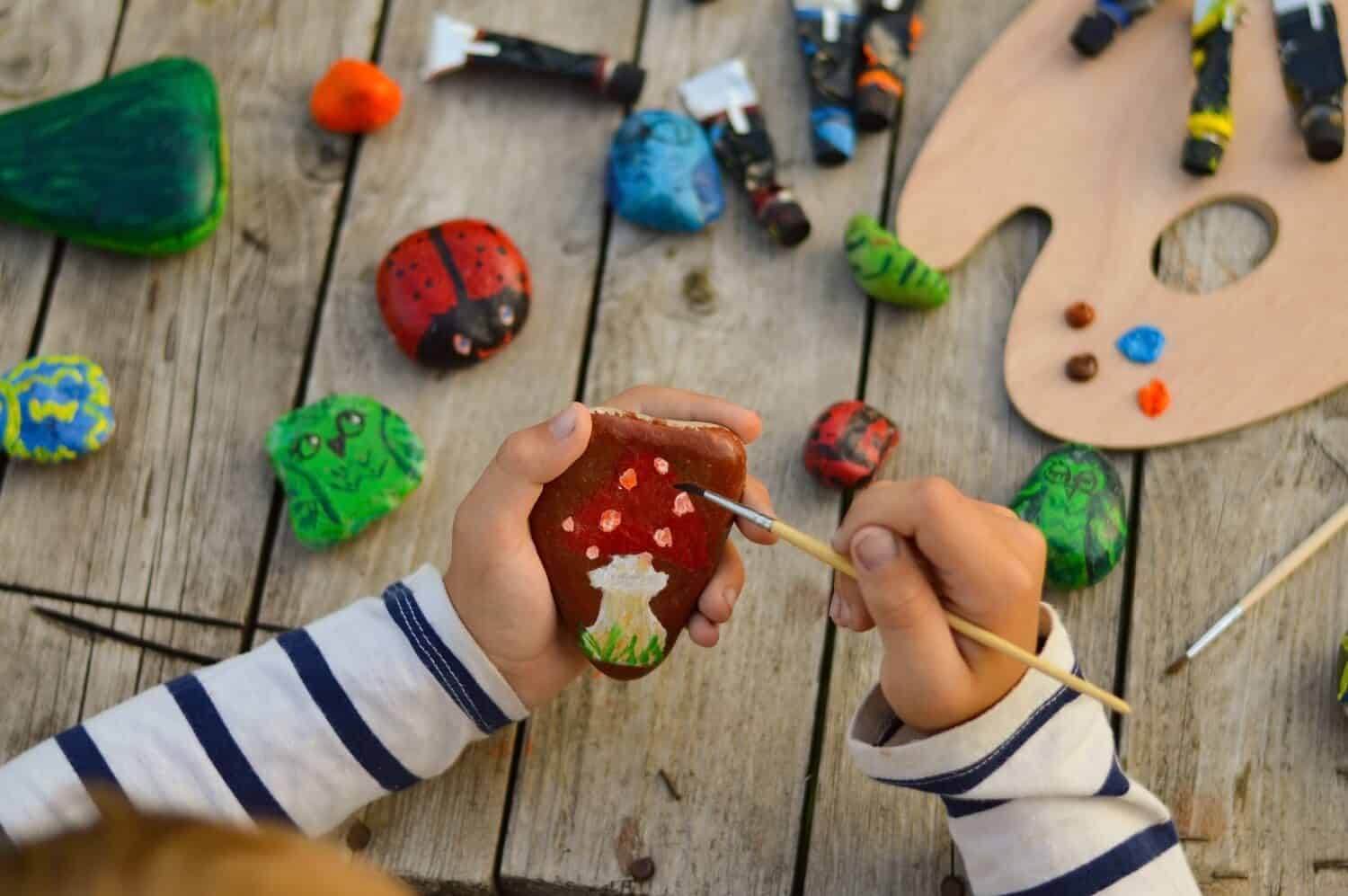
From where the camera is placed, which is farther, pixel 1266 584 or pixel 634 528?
pixel 1266 584

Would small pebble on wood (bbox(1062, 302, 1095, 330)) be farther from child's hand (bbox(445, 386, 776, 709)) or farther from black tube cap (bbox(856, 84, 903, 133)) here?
child's hand (bbox(445, 386, 776, 709))

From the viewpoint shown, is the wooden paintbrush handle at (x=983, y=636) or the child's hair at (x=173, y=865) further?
the wooden paintbrush handle at (x=983, y=636)

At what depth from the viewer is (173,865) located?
0.66m

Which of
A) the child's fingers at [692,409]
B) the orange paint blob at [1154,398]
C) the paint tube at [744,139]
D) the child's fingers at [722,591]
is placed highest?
the paint tube at [744,139]

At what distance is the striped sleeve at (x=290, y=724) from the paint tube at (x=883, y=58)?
688 millimetres

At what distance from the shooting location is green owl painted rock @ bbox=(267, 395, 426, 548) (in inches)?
49.7

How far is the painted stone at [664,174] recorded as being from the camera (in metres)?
1.36

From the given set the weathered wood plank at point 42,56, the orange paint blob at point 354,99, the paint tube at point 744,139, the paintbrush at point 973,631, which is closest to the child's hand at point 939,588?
the paintbrush at point 973,631

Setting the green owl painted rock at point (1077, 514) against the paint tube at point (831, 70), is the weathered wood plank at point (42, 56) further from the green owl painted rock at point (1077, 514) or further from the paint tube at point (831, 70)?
the green owl painted rock at point (1077, 514)

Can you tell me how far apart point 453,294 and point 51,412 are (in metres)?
0.41

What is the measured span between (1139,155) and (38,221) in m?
1.16

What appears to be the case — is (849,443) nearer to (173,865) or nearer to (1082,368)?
(1082,368)

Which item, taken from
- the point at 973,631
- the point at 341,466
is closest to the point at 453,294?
the point at 341,466

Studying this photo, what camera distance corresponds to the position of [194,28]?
5.01 ft
